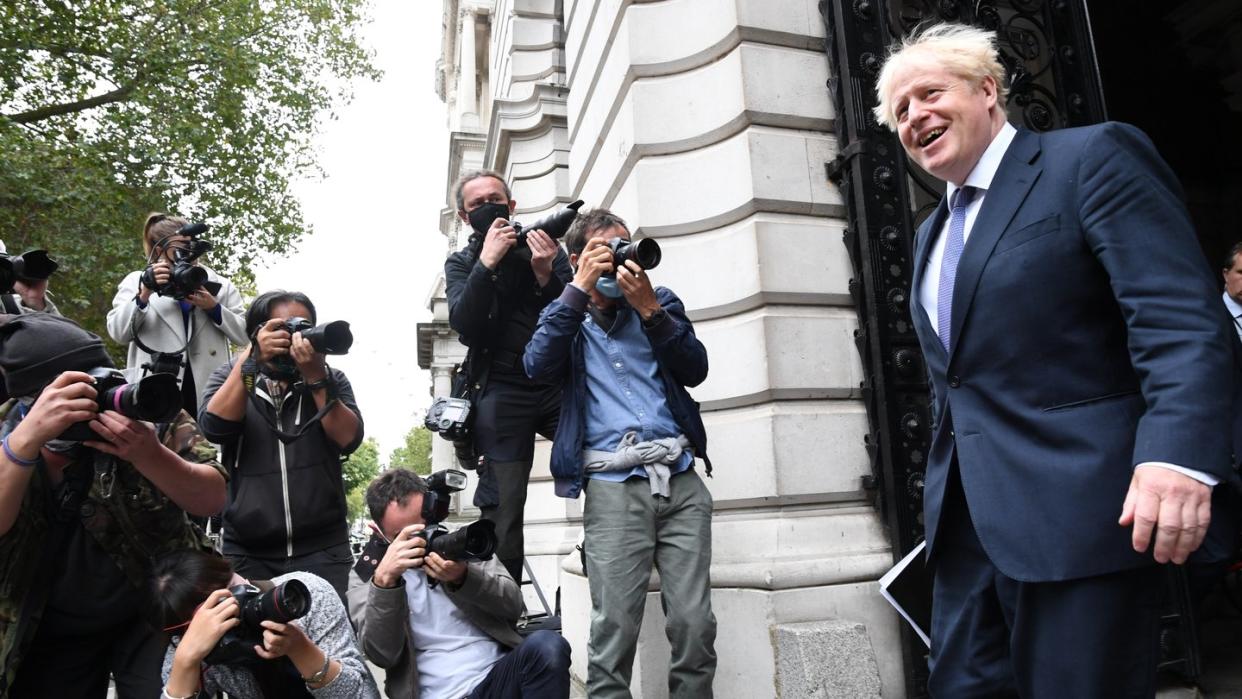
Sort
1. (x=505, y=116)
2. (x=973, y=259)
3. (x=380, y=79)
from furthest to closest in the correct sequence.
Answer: (x=380, y=79)
(x=505, y=116)
(x=973, y=259)

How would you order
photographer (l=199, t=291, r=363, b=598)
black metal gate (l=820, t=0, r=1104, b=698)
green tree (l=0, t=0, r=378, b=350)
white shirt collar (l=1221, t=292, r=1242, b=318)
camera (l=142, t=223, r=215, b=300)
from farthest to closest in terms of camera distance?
1. green tree (l=0, t=0, r=378, b=350)
2. white shirt collar (l=1221, t=292, r=1242, b=318)
3. black metal gate (l=820, t=0, r=1104, b=698)
4. camera (l=142, t=223, r=215, b=300)
5. photographer (l=199, t=291, r=363, b=598)

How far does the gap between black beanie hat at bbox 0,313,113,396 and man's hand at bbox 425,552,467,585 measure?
4.27 ft

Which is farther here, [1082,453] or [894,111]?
[894,111]

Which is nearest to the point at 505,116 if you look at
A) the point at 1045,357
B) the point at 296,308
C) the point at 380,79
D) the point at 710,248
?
the point at 710,248

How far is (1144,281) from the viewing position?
1793mm

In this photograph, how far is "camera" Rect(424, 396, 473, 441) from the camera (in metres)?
3.68

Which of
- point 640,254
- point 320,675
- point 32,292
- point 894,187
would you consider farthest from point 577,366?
point 32,292

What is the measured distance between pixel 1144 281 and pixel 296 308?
314cm

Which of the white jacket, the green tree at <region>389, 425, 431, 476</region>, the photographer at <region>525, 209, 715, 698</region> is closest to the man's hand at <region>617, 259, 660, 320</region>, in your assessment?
the photographer at <region>525, 209, 715, 698</region>

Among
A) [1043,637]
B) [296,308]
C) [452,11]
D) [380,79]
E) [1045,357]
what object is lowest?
[1043,637]

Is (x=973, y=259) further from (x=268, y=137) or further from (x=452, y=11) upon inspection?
(x=452, y=11)

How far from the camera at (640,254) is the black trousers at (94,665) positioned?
6.94 feet

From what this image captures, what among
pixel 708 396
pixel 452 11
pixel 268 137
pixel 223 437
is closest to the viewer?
pixel 223 437

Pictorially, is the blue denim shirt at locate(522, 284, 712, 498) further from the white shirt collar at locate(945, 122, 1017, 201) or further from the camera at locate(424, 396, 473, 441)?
the white shirt collar at locate(945, 122, 1017, 201)
